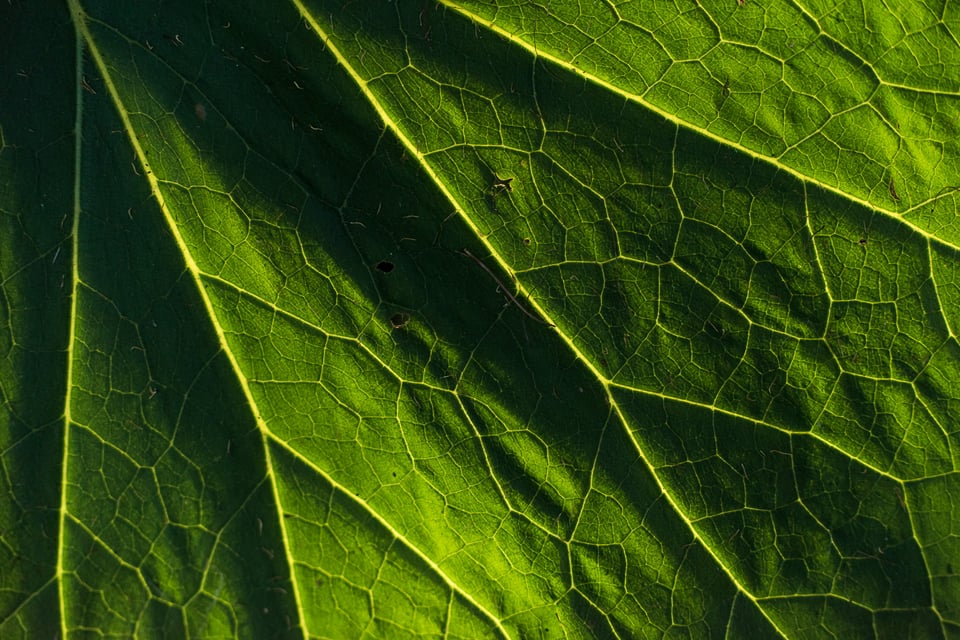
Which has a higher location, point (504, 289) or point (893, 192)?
point (893, 192)

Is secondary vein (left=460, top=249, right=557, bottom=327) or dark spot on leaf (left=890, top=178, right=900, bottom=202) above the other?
dark spot on leaf (left=890, top=178, right=900, bottom=202)

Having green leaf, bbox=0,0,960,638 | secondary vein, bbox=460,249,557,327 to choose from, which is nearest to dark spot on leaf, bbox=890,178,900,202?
green leaf, bbox=0,0,960,638

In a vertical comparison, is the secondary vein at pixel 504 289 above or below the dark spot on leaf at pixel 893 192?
below

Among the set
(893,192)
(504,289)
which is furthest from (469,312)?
(893,192)

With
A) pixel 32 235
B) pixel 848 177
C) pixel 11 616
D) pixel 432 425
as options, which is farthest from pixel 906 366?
pixel 11 616

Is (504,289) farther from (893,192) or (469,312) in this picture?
(893,192)

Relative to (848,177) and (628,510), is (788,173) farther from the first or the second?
(628,510)

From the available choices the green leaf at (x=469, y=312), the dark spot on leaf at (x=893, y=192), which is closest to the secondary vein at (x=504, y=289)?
the green leaf at (x=469, y=312)

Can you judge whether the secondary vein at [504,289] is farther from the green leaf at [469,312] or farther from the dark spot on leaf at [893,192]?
the dark spot on leaf at [893,192]

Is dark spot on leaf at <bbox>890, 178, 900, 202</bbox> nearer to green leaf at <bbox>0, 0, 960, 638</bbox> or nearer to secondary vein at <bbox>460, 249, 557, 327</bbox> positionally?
green leaf at <bbox>0, 0, 960, 638</bbox>
